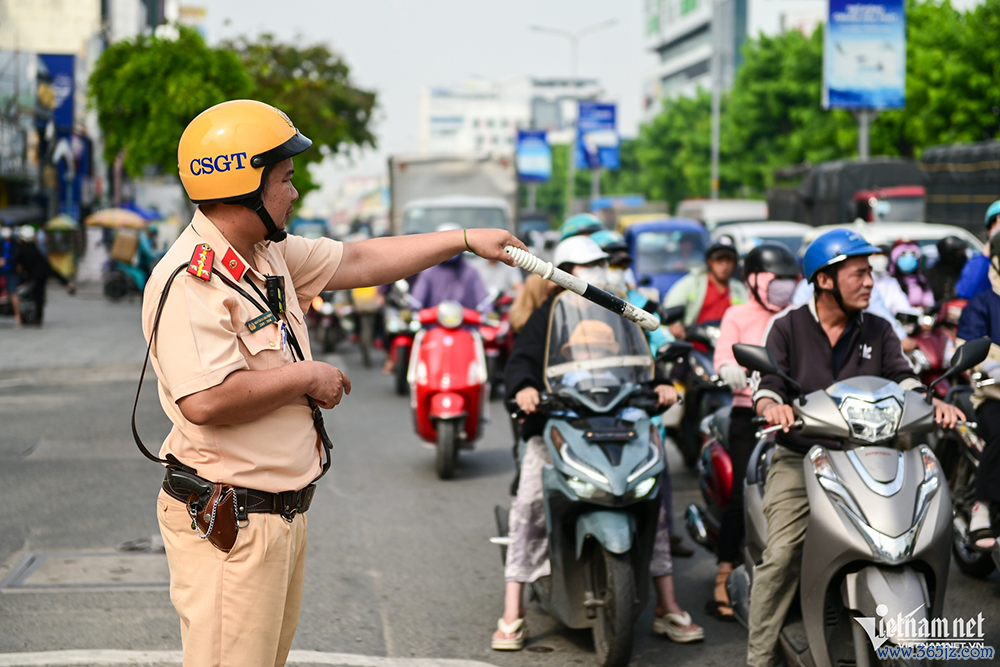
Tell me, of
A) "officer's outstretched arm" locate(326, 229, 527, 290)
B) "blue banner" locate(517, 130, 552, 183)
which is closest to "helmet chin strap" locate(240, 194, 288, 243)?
"officer's outstretched arm" locate(326, 229, 527, 290)

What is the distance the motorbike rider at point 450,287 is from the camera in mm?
11203

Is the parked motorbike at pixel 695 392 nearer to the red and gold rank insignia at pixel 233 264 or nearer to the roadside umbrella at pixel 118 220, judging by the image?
the red and gold rank insignia at pixel 233 264

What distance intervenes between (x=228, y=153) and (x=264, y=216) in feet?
0.59

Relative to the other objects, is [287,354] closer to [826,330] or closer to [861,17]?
[826,330]

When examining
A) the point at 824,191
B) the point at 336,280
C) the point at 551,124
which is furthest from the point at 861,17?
the point at 551,124

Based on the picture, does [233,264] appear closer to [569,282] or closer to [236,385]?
[236,385]

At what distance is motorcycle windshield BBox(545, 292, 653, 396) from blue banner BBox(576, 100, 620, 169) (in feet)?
191

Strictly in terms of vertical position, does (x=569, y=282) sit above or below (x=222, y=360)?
above

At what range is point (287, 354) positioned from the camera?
3.05m

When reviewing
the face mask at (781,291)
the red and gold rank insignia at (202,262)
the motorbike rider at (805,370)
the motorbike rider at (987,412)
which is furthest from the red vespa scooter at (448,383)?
the red and gold rank insignia at (202,262)

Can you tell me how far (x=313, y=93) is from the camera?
35.2 metres

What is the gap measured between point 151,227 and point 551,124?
14640 cm

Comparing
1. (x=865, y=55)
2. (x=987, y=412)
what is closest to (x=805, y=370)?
(x=987, y=412)

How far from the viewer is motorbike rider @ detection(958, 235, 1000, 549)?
5.64 metres
